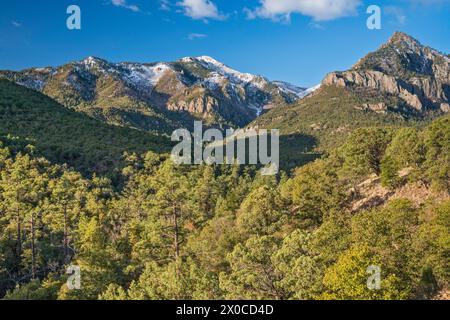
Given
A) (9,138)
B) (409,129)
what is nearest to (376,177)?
(409,129)

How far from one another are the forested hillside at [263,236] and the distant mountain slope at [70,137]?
1530 inches

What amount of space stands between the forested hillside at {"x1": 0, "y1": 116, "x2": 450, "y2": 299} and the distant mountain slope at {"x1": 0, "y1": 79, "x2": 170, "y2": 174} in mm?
38862

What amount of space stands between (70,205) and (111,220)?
7919 mm

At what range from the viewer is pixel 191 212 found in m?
58.1

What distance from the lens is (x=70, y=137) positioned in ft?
565

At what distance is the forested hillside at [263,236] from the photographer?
39.9 meters

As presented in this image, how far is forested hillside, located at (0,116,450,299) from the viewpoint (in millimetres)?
39938

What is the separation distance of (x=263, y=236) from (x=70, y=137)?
143559 mm
